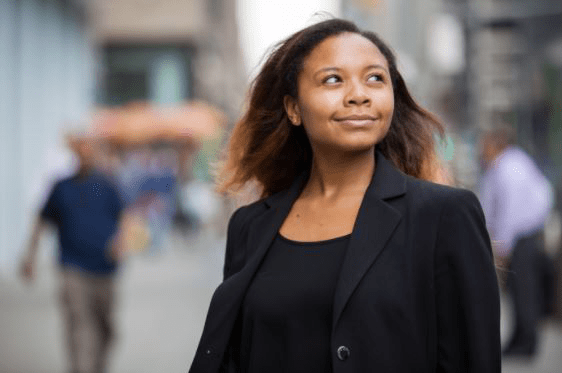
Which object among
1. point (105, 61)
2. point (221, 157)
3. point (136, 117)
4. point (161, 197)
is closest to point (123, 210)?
point (221, 157)

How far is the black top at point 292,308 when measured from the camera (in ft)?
8.42

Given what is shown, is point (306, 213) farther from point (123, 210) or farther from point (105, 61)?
point (105, 61)

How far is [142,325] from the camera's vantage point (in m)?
11.0

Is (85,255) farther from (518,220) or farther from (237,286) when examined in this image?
(237,286)

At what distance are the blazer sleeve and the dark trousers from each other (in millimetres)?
6654

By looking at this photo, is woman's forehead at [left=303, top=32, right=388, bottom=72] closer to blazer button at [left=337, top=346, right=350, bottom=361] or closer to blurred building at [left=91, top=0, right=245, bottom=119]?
blazer button at [left=337, top=346, right=350, bottom=361]

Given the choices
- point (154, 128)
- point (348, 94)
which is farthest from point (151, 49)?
point (348, 94)

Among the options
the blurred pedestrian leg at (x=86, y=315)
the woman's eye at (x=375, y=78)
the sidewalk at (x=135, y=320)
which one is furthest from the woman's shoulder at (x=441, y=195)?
the sidewalk at (x=135, y=320)

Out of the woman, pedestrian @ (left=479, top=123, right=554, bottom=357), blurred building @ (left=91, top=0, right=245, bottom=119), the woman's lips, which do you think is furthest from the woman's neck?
blurred building @ (left=91, top=0, right=245, bottom=119)

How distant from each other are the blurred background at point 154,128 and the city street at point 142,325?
3cm

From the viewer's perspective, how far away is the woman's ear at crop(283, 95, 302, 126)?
9.60 ft

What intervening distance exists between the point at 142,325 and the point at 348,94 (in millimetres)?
8751

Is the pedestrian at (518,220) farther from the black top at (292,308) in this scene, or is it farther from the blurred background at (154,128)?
the black top at (292,308)

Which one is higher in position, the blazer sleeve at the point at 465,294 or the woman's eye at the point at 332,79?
the woman's eye at the point at 332,79
